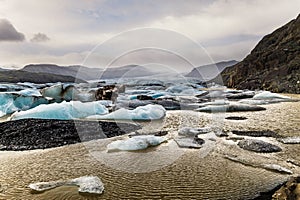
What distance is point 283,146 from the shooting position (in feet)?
16.9

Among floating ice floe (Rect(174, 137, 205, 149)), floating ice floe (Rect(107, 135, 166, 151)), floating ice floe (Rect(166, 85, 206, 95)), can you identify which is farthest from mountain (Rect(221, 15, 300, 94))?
floating ice floe (Rect(107, 135, 166, 151))

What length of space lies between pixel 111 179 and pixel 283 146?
352cm

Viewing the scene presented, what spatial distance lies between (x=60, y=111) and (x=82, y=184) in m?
6.44

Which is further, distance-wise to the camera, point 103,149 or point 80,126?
point 80,126

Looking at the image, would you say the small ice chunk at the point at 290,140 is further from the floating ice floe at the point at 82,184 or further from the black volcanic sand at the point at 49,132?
the floating ice floe at the point at 82,184

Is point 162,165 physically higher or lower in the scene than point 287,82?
lower

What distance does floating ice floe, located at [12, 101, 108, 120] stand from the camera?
9.11 m

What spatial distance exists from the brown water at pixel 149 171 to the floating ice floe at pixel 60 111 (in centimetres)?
400

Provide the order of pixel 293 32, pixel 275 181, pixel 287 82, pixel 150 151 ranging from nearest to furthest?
pixel 275 181, pixel 150 151, pixel 287 82, pixel 293 32

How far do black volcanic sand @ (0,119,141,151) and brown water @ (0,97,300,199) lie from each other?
692 mm

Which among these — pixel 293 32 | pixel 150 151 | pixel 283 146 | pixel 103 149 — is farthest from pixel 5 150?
pixel 293 32

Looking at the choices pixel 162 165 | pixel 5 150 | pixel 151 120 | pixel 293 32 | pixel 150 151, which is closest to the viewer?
pixel 162 165

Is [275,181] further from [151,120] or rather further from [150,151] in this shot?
[151,120]

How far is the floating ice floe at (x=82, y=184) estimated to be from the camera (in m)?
3.24
